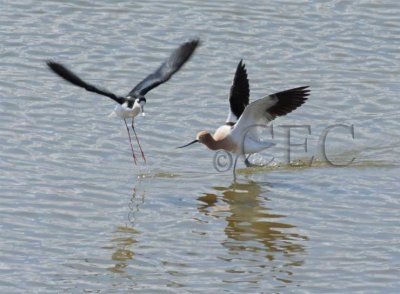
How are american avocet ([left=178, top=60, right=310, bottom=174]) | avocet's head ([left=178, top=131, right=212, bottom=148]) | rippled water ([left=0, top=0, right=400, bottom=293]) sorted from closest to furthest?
1. rippled water ([left=0, top=0, right=400, bottom=293])
2. american avocet ([left=178, top=60, right=310, bottom=174])
3. avocet's head ([left=178, top=131, right=212, bottom=148])

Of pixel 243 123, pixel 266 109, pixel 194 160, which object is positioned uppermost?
pixel 266 109

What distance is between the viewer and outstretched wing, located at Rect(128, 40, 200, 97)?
10.9 m

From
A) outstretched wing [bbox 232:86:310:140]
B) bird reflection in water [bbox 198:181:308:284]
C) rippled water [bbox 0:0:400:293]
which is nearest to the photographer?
rippled water [bbox 0:0:400:293]

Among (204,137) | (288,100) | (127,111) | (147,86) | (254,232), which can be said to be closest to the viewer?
(254,232)

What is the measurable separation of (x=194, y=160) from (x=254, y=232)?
2.12m

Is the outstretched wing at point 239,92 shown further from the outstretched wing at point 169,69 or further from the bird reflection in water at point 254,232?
the bird reflection in water at point 254,232

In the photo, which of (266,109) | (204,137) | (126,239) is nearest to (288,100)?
(266,109)

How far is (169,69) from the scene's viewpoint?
1104 cm

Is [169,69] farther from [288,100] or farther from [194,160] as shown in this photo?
[288,100]

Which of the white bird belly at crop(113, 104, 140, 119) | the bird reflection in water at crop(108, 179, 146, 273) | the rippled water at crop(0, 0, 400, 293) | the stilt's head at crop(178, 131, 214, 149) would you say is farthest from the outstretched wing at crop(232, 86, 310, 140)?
the bird reflection in water at crop(108, 179, 146, 273)

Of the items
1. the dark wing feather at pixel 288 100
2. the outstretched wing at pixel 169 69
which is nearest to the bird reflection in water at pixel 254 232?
the dark wing feather at pixel 288 100

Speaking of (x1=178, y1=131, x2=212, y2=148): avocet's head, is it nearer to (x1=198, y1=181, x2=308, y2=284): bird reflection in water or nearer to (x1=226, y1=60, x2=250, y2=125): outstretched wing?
(x1=226, y1=60, x2=250, y2=125): outstretched wing

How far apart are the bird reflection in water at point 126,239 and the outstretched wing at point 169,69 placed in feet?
4.60

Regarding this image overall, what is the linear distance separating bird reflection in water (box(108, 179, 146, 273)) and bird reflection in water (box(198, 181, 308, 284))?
1.77 feet
